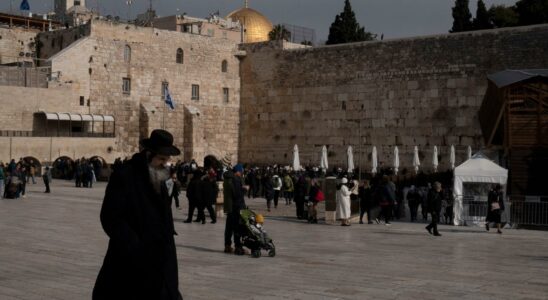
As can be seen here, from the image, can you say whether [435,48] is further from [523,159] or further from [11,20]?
[11,20]

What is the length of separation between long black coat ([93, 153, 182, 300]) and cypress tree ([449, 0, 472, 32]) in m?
35.4

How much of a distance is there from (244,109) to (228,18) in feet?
58.5

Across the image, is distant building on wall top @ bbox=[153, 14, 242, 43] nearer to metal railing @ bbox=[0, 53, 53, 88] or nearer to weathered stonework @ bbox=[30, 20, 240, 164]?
weathered stonework @ bbox=[30, 20, 240, 164]

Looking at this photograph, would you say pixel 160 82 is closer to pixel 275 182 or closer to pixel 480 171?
pixel 275 182

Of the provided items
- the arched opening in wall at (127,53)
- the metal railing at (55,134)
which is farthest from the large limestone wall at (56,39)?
the metal railing at (55,134)

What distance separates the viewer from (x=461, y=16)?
1467 inches

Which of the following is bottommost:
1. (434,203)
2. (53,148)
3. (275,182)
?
(434,203)

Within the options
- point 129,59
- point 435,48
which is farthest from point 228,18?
point 435,48

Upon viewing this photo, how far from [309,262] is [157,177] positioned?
5.38 metres

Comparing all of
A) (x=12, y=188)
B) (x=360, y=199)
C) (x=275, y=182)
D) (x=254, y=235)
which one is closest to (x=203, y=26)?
(x=275, y=182)

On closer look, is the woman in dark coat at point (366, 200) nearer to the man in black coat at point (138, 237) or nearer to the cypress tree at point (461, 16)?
the man in black coat at point (138, 237)

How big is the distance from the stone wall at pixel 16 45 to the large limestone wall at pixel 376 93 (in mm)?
9625

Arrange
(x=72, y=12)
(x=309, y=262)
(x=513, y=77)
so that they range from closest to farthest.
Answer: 1. (x=309, y=262)
2. (x=513, y=77)
3. (x=72, y=12)

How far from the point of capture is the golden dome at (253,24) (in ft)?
166
